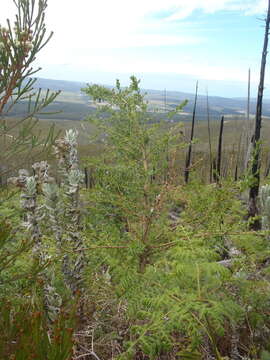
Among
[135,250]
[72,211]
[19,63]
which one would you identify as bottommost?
[135,250]

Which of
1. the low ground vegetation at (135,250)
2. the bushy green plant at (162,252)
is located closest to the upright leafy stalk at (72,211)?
the low ground vegetation at (135,250)

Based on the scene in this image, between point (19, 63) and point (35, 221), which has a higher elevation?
point (19, 63)

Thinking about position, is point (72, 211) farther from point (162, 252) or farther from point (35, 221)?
point (162, 252)

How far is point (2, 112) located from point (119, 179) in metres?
1.12

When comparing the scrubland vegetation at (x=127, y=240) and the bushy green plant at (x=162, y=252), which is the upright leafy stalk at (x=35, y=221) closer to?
the scrubland vegetation at (x=127, y=240)

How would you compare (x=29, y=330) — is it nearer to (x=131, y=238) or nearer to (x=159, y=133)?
(x=131, y=238)

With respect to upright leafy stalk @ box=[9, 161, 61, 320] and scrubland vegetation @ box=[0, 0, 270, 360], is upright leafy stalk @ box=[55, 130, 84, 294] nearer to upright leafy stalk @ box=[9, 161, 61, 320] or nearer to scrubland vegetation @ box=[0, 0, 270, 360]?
scrubland vegetation @ box=[0, 0, 270, 360]

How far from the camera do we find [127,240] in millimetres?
2793

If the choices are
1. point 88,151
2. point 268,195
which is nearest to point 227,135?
point 88,151

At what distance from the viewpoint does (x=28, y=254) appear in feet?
9.69

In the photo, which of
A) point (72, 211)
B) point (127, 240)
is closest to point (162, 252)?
point (127, 240)

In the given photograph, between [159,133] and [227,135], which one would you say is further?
[227,135]

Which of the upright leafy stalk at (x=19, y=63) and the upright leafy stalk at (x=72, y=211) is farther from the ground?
the upright leafy stalk at (x=19, y=63)

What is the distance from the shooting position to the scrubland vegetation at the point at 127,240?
2215 millimetres
